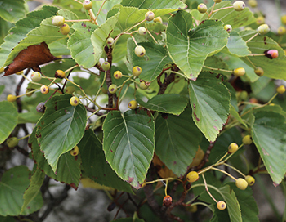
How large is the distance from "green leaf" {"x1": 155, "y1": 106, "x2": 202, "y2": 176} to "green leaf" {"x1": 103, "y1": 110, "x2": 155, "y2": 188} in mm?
83

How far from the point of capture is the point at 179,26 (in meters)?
0.43

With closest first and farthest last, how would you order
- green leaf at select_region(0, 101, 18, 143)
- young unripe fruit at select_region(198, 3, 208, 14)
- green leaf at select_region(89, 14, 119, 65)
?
green leaf at select_region(89, 14, 119, 65) < young unripe fruit at select_region(198, 3, 208, 14) < green leaf at select_region(0, 101, 18, 143)

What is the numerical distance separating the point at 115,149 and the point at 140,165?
0.18 feet

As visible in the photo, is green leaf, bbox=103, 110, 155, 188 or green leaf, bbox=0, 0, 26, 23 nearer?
green leaf, bbox=103, 110, 155, 188

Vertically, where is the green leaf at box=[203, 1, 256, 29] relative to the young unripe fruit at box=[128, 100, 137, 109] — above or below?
above

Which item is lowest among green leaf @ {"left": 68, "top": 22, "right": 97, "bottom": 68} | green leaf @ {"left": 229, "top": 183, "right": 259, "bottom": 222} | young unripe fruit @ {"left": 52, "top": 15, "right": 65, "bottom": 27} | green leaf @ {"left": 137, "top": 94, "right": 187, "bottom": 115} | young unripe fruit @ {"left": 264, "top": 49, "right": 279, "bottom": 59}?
green leaf @ {"left": 229, "top": 183, "right": 259, "bottom": 222}

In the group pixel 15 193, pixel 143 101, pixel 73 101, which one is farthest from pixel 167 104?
pixel 15 193

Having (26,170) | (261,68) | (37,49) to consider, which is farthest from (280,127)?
(26,170)

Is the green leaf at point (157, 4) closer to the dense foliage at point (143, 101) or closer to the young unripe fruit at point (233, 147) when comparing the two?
the dense foliage at point (143, 101)

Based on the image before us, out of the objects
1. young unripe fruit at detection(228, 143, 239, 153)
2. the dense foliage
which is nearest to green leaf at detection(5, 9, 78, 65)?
the dense foliage

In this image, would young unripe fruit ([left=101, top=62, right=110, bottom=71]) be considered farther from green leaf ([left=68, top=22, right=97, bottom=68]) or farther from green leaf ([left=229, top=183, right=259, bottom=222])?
green leaf ([left=229, top=183, right=259, bottom=222])

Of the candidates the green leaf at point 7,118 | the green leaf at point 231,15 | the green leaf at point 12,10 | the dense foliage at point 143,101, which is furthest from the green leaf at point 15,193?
the green leaf at point 231,15

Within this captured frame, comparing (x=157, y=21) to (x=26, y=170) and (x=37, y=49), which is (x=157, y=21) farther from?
(x=26, y=170)

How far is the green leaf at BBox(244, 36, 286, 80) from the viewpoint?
519mm
